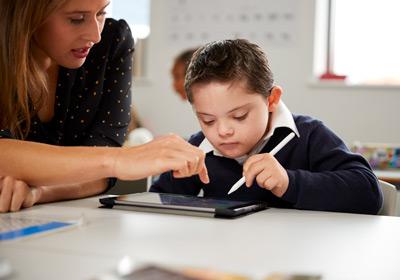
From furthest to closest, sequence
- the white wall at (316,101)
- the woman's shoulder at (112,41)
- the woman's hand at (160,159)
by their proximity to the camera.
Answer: the white wall at (316,101)
the woman's shoulder at (112,41)
the woman's hand at (160,159)

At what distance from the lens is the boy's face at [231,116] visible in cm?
144

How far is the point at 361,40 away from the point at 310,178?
3.27 meters

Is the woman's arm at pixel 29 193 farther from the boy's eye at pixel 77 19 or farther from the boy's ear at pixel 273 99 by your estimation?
the boy's ear at pixel 273 99

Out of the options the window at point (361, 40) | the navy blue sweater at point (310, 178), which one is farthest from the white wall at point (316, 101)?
the navy blue sweater at point (310, 178)

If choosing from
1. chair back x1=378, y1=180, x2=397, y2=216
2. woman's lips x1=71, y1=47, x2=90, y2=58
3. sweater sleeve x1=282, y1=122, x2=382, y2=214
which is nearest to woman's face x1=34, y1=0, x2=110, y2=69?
woman's lips x1=71, y1=47, x2=90, y2=58

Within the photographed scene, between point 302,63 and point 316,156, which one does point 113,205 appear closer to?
point 316,156

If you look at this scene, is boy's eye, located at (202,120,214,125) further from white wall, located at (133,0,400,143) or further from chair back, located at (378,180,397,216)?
white wall, located at (133,0,400,143)

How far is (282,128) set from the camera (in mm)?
1536

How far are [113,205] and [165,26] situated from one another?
12.0ft

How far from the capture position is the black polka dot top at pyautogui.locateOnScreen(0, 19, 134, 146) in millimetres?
1540

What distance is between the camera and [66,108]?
155 cm

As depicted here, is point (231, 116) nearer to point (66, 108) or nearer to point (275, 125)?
point (275, 125)

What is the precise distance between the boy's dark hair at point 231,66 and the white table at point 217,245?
17.3 inches

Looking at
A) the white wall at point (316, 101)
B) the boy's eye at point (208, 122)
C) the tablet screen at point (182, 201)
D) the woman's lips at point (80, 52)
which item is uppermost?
the woman's lips at point (80, 52)
